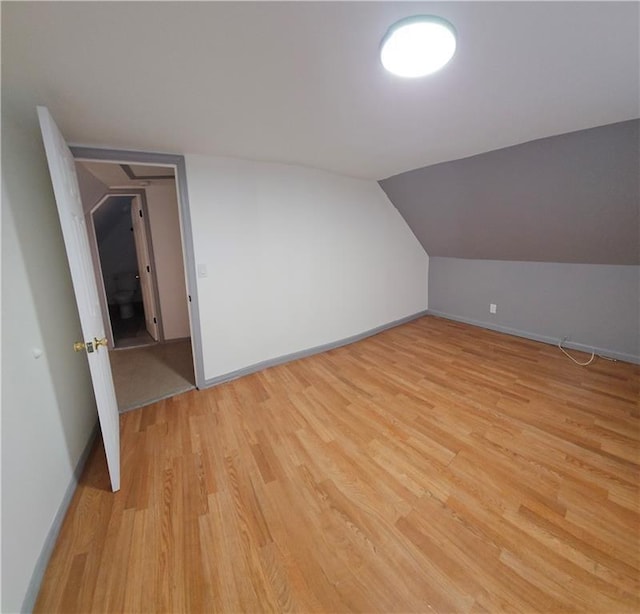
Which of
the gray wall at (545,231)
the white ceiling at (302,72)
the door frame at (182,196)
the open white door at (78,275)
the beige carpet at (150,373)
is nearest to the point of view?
the white ceiling at (302,72)

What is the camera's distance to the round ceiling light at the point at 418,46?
0.98 meters

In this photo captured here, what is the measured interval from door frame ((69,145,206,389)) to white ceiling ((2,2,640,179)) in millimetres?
114

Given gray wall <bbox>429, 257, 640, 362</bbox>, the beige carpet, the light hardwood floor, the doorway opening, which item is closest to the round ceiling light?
the doorway opening

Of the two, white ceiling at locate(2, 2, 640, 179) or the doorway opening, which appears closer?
white ceiling at locate(2, 2, 640, 179)

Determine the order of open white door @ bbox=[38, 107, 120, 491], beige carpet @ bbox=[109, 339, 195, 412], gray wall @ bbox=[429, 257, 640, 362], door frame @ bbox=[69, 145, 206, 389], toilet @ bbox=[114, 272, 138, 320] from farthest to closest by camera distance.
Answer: toilet @ bbox=[114, 272, 138, 320] < gray wall @ bbox=[429, 257, 640, 362] < beige carpet @ bbox=[109, 339, 195, 412] < door frame @ bbox=[69, 145, 206, 389] < open white door @ bbox=[38, 107, 120, 491]

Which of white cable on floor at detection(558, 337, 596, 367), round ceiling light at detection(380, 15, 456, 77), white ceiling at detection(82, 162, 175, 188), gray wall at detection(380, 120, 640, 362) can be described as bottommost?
white cable on floor at detection(558, 337, 596, 367)

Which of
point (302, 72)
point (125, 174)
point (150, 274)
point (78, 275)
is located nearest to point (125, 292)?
point (150, 274)

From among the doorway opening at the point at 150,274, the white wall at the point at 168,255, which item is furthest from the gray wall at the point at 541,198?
the white wall at the point at 168,255

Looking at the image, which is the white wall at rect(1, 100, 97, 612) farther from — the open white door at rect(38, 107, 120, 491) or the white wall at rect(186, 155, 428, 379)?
the white wall at rect(186, 155, 428, 379)

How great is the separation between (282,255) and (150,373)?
1.93 meters

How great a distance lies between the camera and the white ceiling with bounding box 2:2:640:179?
0.92 meters

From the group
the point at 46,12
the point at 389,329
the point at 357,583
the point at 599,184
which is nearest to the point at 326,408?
the point at 357,583

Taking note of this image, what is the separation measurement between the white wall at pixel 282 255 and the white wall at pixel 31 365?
38.1 inches

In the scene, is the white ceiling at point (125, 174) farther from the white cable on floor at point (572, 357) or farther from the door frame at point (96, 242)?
the white cable on floor at point (572, 357)
